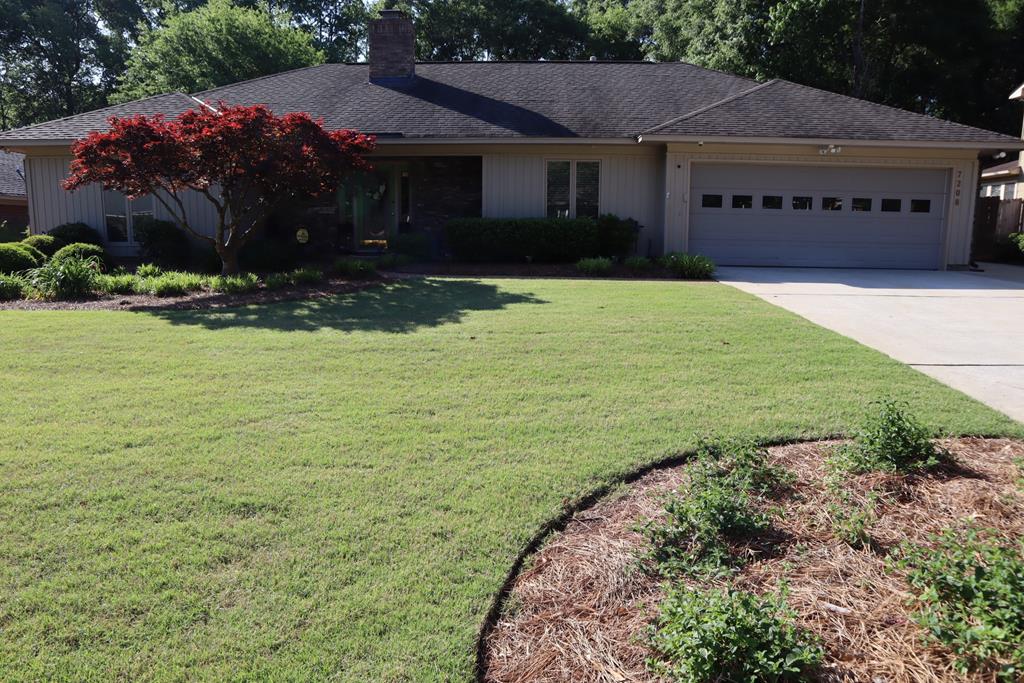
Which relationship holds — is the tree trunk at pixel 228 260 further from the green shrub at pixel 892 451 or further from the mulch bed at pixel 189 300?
the green shrub at pixel 892 451

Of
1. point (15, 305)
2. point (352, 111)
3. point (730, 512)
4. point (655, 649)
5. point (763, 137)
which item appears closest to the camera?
point (655, 649)

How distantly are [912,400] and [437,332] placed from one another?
4.56 metres

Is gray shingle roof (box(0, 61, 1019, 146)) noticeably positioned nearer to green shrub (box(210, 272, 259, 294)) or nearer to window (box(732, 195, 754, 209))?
window (box(732, 195, 754, 209))

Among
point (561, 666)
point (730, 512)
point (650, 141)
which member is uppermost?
point (650, 141)

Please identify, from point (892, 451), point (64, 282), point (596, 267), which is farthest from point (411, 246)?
point (892, 451)

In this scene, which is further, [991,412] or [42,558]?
[991,412]

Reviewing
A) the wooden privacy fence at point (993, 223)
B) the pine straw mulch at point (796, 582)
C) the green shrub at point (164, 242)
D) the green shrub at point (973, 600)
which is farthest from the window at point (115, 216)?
the wooden privacy fence at point (993, 223)

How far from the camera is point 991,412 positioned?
521 cm

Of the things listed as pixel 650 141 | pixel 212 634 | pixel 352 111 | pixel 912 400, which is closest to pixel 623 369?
Result: pixel 912 400

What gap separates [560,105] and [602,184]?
242cm

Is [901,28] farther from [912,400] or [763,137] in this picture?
[912,400]

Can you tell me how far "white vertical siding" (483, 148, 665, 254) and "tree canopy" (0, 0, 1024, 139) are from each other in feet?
38.8

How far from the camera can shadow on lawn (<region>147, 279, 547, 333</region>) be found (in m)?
8.41

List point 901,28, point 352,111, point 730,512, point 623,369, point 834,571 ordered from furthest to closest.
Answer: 1. point 901,28
2. point 352,111
3. point 623,369
4. point 730,512
5. point 834,571
